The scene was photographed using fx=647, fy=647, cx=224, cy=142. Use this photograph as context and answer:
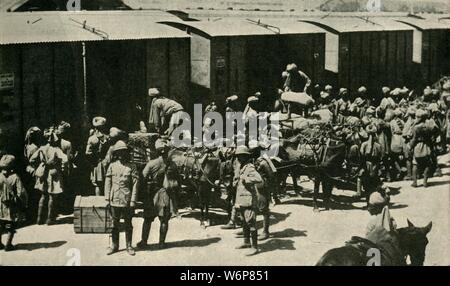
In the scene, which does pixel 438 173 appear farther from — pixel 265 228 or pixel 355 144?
pixel 265 228

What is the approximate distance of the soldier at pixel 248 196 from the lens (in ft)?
31.8

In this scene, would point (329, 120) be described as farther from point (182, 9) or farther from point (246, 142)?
point (182, 9)

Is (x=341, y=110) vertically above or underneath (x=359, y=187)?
above

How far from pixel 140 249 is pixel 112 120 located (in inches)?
179

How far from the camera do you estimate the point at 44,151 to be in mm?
11039

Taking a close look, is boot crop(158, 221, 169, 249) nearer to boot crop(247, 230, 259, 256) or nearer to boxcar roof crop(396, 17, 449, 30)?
→ boot crop(247, 230, 259, 256)

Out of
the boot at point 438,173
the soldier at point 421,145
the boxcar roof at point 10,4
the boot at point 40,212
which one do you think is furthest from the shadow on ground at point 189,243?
the boot at point 438,173

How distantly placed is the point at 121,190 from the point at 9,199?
167 centimetres

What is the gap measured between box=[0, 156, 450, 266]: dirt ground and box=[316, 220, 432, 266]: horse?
39.8 inches

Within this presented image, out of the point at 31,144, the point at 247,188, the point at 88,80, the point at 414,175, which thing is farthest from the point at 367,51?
the point at 31,144

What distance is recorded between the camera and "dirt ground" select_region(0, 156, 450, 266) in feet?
31.3

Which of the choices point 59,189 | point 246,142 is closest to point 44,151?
point 59,189

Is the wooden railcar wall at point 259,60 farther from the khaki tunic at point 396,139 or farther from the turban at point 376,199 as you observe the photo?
the turban at point 376,199

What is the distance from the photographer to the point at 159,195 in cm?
984
